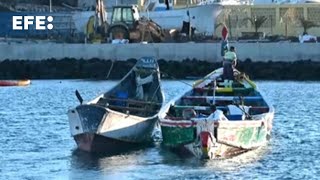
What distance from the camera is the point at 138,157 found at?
97.5 feet

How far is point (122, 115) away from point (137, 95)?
4284mm

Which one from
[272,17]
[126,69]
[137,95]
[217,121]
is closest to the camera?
[217,121]

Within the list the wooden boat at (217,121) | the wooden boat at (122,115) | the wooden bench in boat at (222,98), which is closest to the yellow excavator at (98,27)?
the wooden boat at (122,115)

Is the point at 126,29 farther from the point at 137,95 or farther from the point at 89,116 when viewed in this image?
the point at 89,116

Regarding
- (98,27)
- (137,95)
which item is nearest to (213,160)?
(137,95)

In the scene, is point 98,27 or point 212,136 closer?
point 212,136

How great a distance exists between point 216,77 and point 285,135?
286 cm

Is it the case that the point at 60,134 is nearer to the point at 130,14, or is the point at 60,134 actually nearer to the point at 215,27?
the point at 130,14

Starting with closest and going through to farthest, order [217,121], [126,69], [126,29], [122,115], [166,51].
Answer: [217,121]
[122,115]
[126,69]
[166,51]
[126,29]

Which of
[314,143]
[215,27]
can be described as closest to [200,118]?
[314,143]

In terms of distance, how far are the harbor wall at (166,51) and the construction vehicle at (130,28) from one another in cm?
222

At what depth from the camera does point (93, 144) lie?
99.0 ft

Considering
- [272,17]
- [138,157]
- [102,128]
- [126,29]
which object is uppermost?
[272,17]

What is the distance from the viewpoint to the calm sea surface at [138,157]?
88.0ft
